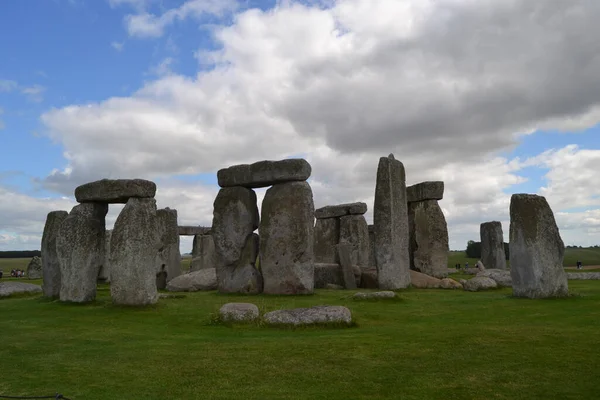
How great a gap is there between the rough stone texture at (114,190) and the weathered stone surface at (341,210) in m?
15.3

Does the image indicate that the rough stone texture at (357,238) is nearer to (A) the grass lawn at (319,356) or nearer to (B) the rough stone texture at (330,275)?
(B) the rough stone texture at (330,275)

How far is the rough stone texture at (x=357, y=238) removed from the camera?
2716 cm

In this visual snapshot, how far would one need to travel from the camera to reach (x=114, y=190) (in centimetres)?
1395

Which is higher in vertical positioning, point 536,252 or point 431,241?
point 431,241

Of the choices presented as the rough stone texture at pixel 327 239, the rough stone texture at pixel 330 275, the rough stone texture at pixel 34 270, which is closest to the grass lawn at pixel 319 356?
the rough stone texture at pixel 330 275

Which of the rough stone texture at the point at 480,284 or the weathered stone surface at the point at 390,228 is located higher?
the weathered stone surface at the point at 390,228

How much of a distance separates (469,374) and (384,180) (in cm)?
1219

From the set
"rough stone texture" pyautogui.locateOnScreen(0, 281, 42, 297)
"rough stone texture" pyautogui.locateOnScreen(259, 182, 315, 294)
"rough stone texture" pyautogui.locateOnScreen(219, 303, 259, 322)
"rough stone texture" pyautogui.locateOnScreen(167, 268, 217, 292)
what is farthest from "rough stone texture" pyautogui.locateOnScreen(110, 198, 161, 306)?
"rough stone texture" pyautogui.locateOnScreen(0, 281, 42, 297)

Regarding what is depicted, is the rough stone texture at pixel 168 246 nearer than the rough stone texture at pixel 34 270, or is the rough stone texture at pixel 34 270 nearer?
the rough stone texture at pixel 168 246

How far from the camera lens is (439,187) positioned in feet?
78.4

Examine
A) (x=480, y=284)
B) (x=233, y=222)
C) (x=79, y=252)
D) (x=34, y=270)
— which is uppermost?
(x=233, y=222)

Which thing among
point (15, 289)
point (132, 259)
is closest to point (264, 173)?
point (132, 259)

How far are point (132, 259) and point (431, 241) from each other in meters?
14.5

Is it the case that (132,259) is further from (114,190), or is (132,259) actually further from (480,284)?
(480,284)
